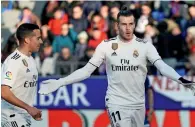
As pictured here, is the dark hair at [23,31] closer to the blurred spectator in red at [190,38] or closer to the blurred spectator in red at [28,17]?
the blurred spectator in red at [190,38]

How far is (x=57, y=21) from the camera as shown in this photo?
53.7ft

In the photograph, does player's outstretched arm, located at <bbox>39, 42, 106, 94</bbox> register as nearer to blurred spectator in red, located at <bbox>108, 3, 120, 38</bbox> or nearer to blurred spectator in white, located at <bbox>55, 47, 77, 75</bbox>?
blurred spectator in white, located at <bbox>55, 47, 77, 75</bbox>

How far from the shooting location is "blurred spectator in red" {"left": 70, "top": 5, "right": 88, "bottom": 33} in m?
16.2

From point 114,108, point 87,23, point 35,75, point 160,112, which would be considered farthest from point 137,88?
point 87,23

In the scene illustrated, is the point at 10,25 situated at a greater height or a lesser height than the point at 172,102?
greater

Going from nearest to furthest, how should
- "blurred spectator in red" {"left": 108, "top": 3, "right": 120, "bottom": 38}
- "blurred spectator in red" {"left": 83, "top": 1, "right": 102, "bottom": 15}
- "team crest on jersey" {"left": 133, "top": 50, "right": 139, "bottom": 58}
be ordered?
1. "team crest on jersey" {"left": 133, "top": 50, "right": 139, "bottom": 58}
2. "blurred spectator in red" {"left": 108, "top": 3, "right": 120, "bottom": 38}
3. "blurred spectator in red" {"left": 83, "top": 1, "right": 102, "bottom": 15}

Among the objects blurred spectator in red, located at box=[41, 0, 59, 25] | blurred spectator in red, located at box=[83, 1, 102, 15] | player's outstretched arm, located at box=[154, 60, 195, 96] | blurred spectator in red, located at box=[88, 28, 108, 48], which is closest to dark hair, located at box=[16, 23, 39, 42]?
player's outstretched arm, located at box=[154, 60, 195, 96]

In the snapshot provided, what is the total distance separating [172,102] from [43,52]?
11.9 feet

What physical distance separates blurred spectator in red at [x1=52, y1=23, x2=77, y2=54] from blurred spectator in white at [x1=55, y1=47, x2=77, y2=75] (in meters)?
0.57

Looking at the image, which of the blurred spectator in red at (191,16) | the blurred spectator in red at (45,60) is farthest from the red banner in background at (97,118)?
the blurred spectator in red at (191,16)

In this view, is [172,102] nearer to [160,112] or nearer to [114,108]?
[160,112]

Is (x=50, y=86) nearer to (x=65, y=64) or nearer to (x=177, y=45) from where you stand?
(x=65, y=64)

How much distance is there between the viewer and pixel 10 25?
16438 mm

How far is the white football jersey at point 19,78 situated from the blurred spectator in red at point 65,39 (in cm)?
772
